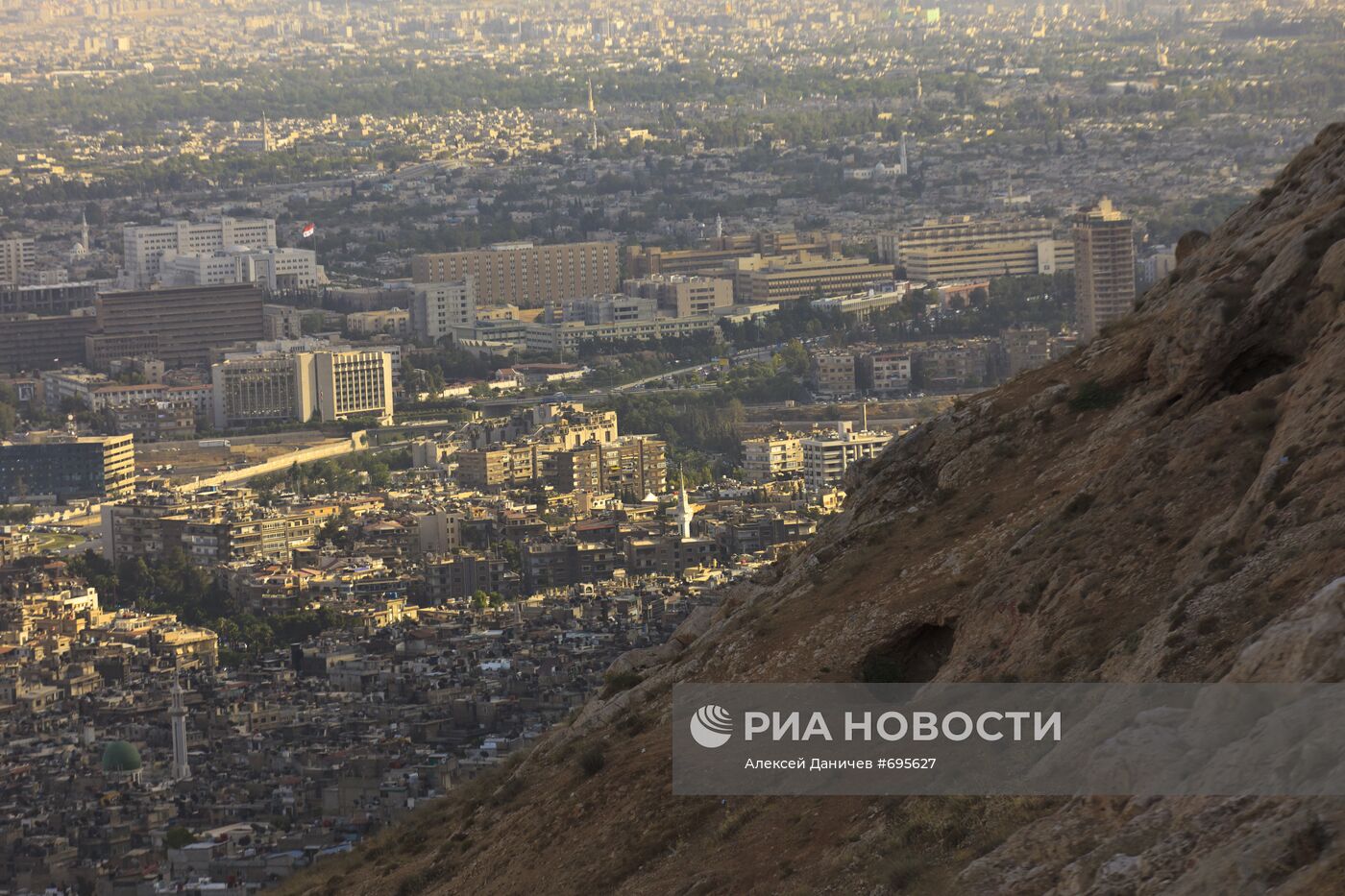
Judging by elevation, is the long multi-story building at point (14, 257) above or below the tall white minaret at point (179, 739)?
below

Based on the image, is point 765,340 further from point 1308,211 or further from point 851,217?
point 1308,211

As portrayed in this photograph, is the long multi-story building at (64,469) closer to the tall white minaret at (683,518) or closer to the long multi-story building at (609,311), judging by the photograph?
the tall white minaret at (683,518)

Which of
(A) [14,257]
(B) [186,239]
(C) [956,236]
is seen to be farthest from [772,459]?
(A) [14,257]

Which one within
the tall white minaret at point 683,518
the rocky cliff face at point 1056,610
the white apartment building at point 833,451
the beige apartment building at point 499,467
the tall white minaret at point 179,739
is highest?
the rocky cliff face at point 1056,610

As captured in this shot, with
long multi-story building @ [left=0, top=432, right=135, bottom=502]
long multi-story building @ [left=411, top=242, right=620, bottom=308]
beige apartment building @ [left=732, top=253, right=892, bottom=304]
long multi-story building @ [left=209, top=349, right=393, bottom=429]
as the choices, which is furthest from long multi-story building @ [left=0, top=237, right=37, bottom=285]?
long multi-story building @ [left=0, top=432, right=135, bottom=502]

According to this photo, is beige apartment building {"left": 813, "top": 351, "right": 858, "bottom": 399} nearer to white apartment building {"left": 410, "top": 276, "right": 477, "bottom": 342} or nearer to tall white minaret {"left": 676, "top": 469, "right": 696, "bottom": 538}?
white apartment building {"left": 410, "top": 276, "right": 477, "bottom": 342}

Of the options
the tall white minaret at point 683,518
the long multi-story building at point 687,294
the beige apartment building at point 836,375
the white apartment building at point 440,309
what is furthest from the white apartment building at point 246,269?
the tall white minaret at point 683,518
